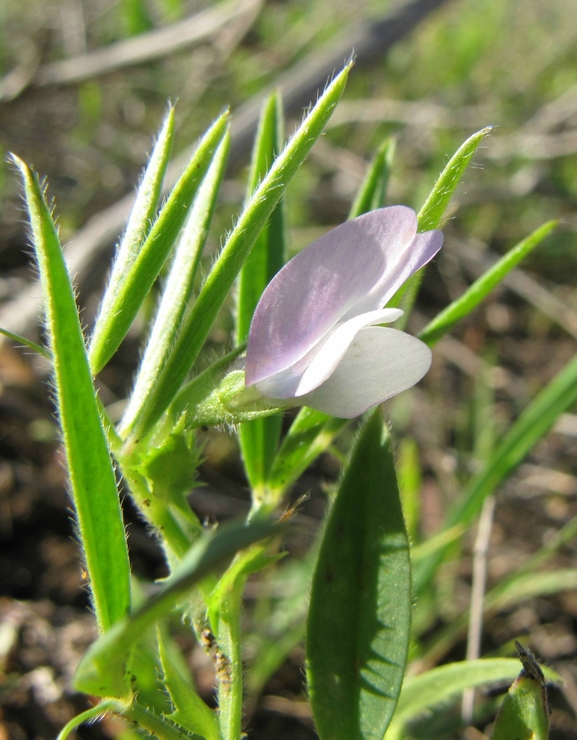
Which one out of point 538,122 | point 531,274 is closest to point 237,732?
point 531,274

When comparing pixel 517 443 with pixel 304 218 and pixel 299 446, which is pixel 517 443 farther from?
pixel 304 218

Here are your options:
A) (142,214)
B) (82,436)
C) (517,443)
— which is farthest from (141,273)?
(517,443)

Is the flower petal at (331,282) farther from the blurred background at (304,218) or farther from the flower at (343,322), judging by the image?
the blurred background at (304,218)

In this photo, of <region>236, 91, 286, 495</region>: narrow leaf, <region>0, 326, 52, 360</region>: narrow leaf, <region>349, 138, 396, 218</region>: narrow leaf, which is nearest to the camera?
<region>0, 326, 52, 360</region>: narrow leaf

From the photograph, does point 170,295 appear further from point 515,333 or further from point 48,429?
point 515,333

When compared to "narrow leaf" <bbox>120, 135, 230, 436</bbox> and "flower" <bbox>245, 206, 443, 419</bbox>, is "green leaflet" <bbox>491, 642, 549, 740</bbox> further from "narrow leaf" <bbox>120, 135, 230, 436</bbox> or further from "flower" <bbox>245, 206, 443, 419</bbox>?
"narrow leaf" <bbox>120, 135, 230, 436</bbox>

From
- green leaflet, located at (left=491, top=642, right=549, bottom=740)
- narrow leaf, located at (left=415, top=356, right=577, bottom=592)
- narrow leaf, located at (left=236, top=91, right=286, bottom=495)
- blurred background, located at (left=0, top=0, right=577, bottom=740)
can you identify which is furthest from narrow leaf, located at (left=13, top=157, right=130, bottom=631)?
narrow leaf, located at (left=415, top=356, right=577, bottom=592)
